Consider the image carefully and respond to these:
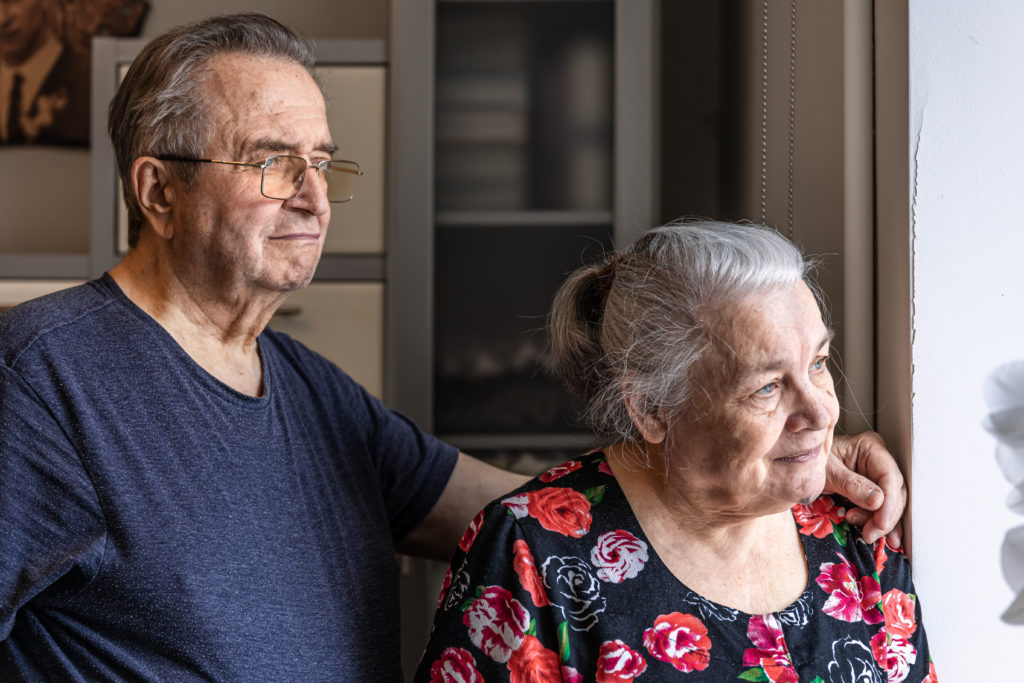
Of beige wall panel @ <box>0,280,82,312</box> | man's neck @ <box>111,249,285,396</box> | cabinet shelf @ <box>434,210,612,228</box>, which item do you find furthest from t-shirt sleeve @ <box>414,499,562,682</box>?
beige wall panel @ <box>0,280,82,312</box>

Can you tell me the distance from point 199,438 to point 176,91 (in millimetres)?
449

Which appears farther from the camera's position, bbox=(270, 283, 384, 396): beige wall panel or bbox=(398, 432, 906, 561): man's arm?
bbox=(270, 283, 384, 396): beige wall panel

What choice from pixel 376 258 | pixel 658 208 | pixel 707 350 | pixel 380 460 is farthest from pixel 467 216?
pixel 707 350

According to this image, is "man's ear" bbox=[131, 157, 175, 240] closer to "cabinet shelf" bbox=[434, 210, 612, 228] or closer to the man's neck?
the man's neck

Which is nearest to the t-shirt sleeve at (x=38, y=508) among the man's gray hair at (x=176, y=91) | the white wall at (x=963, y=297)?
the man's gray hair at (x=176, y=91)

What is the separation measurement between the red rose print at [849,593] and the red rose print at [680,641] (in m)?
0.16

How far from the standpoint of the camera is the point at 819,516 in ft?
4.00

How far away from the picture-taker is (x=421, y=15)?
2.14 meters

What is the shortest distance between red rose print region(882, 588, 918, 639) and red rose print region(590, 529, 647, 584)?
0.30 meters

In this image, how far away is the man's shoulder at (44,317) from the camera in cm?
112

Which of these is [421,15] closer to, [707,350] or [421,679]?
[707,350]

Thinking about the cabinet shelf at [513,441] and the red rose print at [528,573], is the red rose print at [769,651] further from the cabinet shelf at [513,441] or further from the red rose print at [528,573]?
the cabinet shelf at [513,441]

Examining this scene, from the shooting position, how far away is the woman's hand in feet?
3.81

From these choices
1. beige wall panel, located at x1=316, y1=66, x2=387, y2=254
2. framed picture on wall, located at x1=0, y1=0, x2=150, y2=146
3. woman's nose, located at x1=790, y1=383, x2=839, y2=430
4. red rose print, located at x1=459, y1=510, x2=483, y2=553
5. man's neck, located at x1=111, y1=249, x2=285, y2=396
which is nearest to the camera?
woman's nose, located at x1=790, y1=383, x2=839, y2=430
